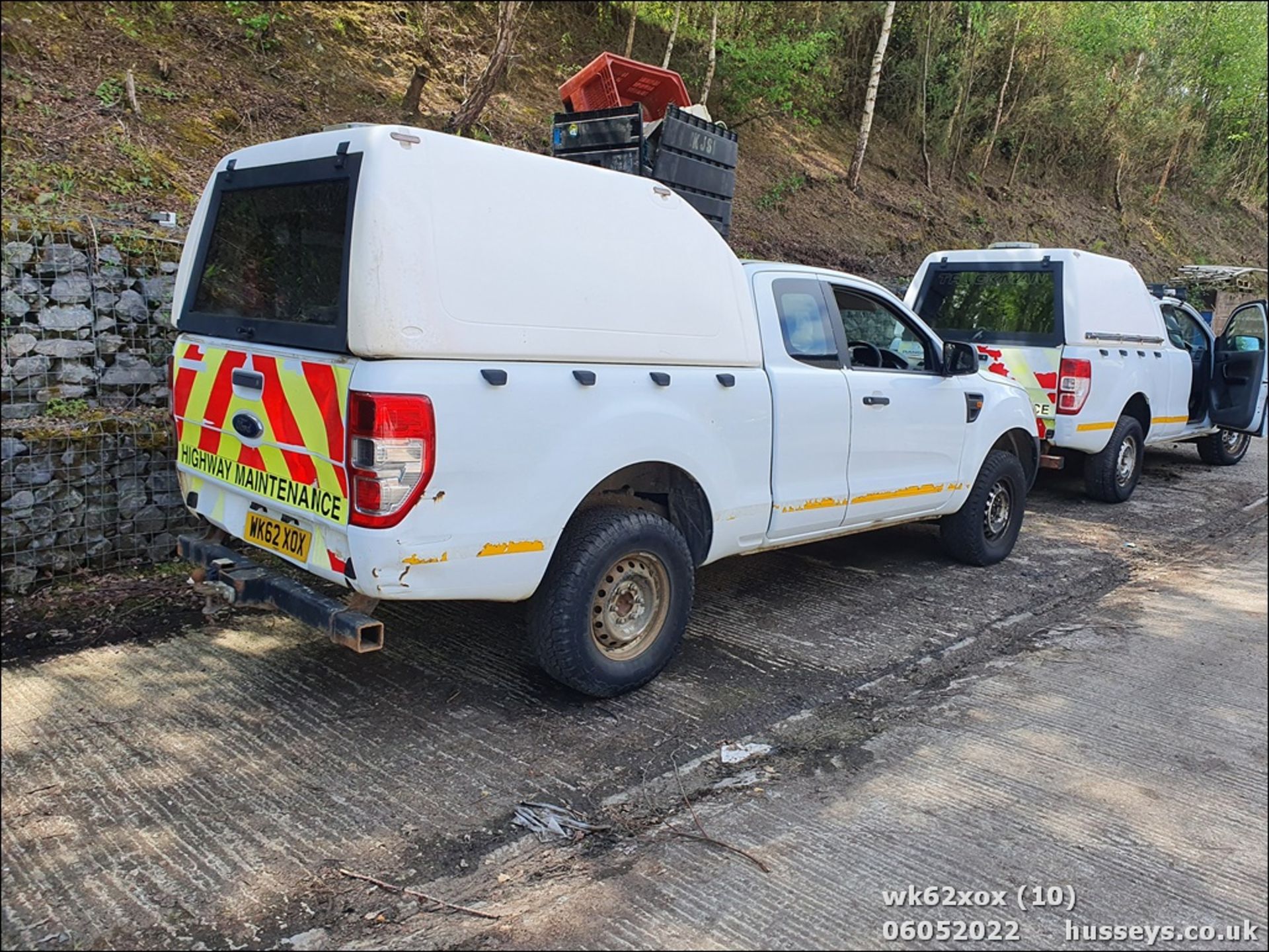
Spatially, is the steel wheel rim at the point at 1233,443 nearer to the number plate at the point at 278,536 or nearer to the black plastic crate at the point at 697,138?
the black plastic crate at the point at 697,138

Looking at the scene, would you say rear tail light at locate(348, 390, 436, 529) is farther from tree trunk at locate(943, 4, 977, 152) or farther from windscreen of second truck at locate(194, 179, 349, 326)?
tree trunk at locate(943, 4, 977, 152)

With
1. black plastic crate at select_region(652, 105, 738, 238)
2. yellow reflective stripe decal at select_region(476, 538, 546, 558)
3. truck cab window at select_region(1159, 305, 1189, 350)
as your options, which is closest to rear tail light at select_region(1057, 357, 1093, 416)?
truck cab window at select_region(1159, 305, 1189, 350)

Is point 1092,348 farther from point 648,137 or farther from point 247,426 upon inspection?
point 247,426

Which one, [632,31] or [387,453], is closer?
[387,453]

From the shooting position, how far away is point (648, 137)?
5.66 meters

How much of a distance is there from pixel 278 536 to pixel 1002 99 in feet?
67.5

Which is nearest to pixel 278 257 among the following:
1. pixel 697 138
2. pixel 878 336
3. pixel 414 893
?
pixel 414 893

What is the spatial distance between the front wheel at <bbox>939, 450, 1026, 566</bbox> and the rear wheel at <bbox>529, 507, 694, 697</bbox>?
2822 millimetres

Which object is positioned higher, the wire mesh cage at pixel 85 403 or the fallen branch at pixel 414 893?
the wire mesh cage at pixel 85 403

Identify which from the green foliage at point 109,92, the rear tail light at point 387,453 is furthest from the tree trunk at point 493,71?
the rear tail light at point 387,453

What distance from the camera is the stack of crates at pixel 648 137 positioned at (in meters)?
5.66

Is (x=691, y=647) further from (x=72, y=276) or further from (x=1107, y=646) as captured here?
(x=72, y=276)

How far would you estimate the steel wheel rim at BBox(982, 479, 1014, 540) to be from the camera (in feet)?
21.0

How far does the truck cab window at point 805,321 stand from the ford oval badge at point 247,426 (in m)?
2.53
